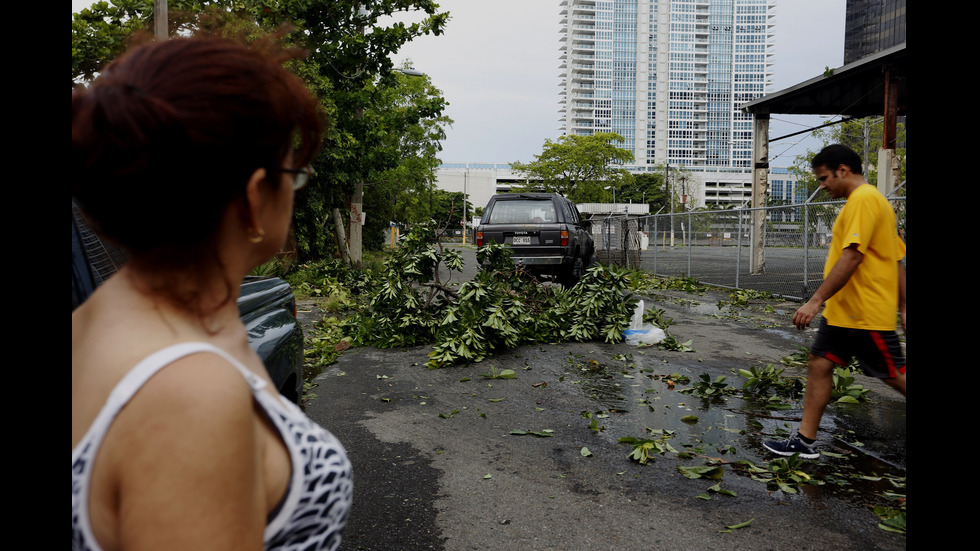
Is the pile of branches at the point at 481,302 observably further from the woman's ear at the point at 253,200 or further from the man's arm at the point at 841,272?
the woman's ear at the point at 253,200

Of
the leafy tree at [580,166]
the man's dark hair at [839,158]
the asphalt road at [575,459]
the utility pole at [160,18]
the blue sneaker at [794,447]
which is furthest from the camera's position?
the leafy tree at [580,166]

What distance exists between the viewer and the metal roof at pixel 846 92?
15.6m

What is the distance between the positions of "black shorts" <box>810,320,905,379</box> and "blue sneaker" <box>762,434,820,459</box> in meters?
0.60

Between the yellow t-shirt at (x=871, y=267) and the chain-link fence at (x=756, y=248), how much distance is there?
7.16 metres

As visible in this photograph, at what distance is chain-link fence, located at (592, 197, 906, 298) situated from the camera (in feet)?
44.2

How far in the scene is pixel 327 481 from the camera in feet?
3.80

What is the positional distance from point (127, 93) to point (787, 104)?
72.7 ft

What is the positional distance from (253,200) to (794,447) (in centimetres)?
449

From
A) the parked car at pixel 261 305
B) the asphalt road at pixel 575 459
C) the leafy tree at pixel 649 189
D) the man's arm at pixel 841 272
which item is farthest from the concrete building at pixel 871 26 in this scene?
the parked car at pixel 261 305

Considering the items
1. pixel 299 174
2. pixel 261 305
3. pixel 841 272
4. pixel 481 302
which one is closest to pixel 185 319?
pixel 299 174

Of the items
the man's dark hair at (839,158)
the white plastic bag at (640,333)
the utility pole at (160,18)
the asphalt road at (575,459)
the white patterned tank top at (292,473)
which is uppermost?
the utility pole at (160,18)
